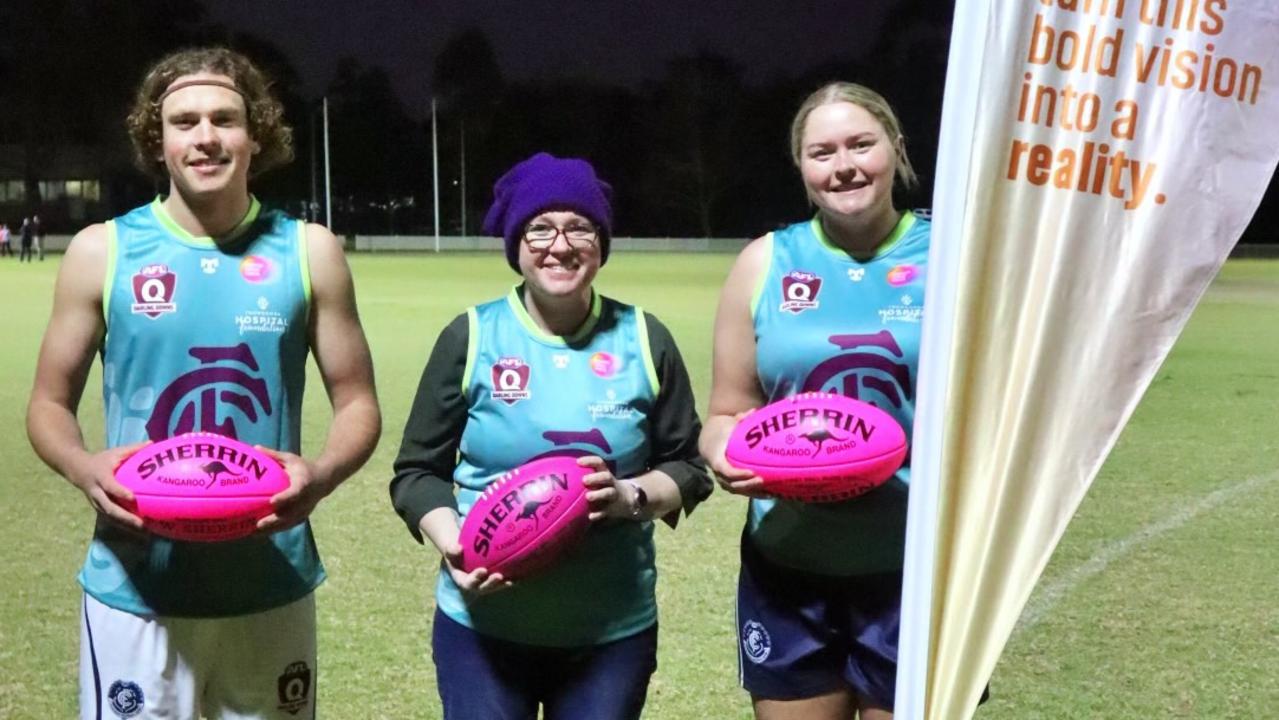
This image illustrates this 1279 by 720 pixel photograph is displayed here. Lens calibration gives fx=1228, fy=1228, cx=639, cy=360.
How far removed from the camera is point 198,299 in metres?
2.25

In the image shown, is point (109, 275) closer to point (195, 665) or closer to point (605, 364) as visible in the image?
point (195, 665)

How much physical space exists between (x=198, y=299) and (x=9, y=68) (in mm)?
50783

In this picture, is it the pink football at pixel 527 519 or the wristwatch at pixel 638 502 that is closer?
the pink football at pixel 527 519

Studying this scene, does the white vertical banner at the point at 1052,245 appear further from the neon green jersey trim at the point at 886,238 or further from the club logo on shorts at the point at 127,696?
the club logo on shorts at the point at 127,696

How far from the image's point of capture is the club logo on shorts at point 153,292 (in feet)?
7.34

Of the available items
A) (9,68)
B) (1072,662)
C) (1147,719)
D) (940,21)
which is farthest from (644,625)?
(9,68)

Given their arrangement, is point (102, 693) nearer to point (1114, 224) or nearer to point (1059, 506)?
point (1059, 506)

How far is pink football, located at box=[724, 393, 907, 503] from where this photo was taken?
2203mm

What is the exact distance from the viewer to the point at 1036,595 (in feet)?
15.8

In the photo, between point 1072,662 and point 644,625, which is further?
point 1072,662

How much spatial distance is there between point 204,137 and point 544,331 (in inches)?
28.0

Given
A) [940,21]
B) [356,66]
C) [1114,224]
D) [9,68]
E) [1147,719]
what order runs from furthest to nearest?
[356,66]
[9,68]
[940,21]
[1147,719]
[1114,224]

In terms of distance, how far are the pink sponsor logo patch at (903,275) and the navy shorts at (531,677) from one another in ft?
2.74

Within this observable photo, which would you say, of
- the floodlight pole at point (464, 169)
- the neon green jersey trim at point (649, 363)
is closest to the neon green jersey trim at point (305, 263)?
the neon green jersey trim at point (649, 363)
